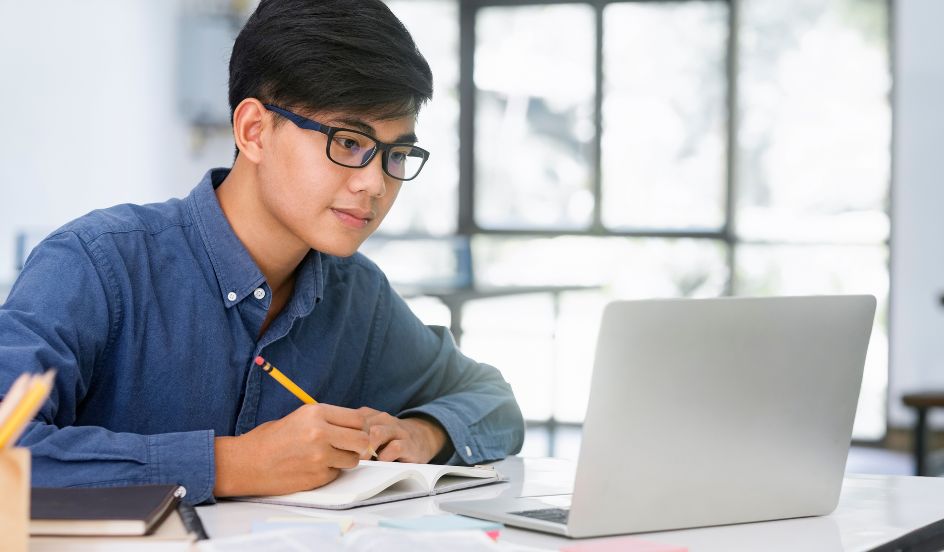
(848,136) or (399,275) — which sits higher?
(848,136)

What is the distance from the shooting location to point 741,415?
44.3 inches

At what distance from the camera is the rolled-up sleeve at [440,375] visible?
1.58 metres

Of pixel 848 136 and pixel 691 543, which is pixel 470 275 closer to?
pixel 848 136

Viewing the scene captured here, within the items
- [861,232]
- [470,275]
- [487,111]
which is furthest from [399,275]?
[861,232]

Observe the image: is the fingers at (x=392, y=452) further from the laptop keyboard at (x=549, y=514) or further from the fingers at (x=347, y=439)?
the laptop keyboard at (x=549, y=514)

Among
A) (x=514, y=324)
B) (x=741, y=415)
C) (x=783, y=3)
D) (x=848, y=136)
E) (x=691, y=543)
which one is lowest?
(x=514, y=324)

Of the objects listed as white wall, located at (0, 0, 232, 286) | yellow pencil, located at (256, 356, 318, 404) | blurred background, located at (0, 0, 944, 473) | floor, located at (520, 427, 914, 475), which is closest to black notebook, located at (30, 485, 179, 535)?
yellow pencil, located at (256, 356, 318, 404)

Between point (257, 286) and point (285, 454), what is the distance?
0.30 meters

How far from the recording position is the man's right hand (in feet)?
3.95

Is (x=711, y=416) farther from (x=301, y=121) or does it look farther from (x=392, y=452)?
(x=301, y=121)

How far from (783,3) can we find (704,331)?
468 centimetres

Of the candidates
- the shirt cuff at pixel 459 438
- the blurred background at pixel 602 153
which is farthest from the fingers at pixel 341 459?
the blurred background at pixel 602 153

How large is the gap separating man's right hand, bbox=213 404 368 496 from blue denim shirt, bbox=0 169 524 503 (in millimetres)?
24

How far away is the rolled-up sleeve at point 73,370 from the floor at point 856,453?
3.53 metres
